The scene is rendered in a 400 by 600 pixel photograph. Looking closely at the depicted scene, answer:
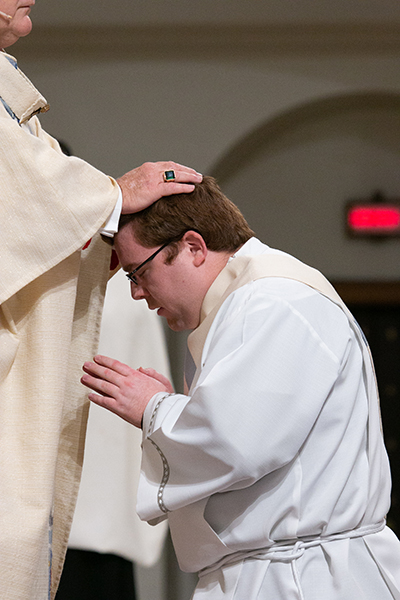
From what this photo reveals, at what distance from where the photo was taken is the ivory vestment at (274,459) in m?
1.49

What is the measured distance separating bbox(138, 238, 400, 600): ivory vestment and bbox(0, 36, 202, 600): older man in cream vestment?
0.82ft

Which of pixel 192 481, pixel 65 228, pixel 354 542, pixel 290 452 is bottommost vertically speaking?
pixel 354 542

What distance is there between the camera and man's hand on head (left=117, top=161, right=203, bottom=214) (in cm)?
176

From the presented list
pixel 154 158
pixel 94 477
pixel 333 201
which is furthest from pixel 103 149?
pixel 94 477

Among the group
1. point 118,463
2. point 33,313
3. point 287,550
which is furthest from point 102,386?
point 118,463

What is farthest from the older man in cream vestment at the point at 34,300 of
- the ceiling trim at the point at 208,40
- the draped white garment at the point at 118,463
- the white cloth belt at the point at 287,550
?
the ceiling trim at the point at 208,40

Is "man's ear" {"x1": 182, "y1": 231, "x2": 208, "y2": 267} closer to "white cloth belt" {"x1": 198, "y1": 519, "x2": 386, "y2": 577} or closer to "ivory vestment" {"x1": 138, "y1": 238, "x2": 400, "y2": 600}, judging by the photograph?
"ivory vestment" {"x1": 138, "y1": 238, "x2": 400, "y2": 600}

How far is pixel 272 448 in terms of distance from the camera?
147 cm

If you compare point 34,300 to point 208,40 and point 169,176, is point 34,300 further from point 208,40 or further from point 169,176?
point 208,40

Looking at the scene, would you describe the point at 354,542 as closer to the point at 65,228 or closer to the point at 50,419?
the point at 50,419

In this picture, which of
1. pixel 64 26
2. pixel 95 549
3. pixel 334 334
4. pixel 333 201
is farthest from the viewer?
pixel 333 201

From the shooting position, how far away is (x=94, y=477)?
2.85 metres

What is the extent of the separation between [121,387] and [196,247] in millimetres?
423

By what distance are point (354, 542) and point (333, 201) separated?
150 inches
